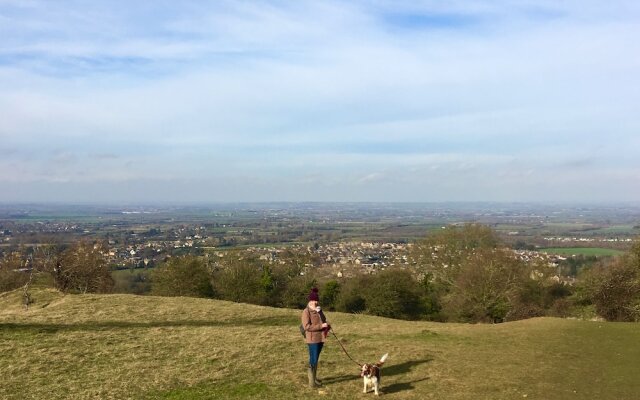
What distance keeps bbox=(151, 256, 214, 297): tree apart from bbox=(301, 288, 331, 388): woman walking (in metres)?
30.4

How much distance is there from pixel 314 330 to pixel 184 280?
31330 millimetres

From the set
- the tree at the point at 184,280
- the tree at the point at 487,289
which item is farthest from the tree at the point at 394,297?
the tree at the point at 184,280

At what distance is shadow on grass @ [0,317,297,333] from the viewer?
58.3ft

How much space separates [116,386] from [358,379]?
589 centimetres

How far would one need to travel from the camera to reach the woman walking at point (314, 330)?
11.1 metres

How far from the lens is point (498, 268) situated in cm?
3666

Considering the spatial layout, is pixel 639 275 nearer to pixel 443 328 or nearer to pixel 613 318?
pixel 613 318

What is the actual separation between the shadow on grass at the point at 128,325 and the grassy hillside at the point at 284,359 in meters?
0.05

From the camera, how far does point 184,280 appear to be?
40.1 metres

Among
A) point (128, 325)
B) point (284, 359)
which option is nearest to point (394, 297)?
point (128, 325)

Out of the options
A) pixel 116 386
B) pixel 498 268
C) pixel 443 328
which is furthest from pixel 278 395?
pixel 498 268

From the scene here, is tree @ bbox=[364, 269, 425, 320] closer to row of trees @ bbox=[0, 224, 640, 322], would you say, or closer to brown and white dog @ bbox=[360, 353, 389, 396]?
row of trees @ bbox=[0, 224, 640, 322]

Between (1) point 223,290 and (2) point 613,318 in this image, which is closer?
(2) point 613,318

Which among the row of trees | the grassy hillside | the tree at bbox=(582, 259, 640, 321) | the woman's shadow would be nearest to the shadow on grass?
the grassy hillside
